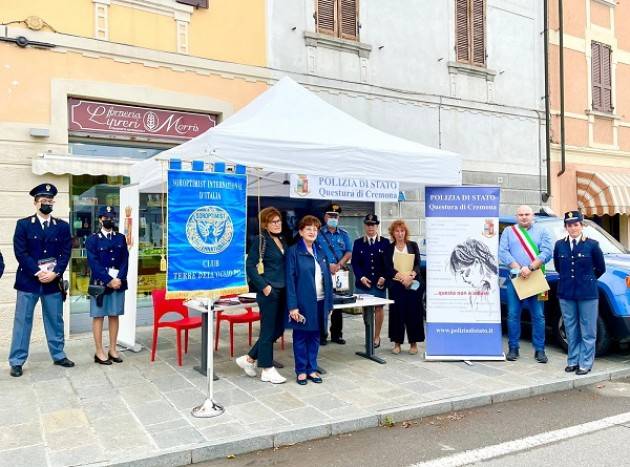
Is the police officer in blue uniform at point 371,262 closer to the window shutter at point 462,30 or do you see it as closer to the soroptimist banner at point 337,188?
the soroptimist banner at point 337,188

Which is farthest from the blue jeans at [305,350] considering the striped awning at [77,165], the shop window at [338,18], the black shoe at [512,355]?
the shop window at [338,18]

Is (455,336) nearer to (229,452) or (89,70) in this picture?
(229,452)

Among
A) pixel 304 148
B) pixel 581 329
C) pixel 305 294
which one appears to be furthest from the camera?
pixel 581 329

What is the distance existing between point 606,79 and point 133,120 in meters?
13.3

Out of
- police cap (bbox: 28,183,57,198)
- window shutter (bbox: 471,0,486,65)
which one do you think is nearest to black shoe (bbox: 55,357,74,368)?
police cap (bbox: 28,183,57,198)

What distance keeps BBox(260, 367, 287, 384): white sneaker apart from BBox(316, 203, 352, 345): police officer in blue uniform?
179 centimetres

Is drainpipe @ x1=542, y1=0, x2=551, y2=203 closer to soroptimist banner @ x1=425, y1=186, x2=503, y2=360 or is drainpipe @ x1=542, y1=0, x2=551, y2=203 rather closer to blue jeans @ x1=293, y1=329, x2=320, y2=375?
soroptimist banner @ x1=425, y1=186, x2=503, y2=360

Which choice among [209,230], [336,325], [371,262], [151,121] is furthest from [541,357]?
[151,121]

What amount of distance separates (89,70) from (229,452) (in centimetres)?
649

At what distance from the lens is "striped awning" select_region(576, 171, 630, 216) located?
1379 centimetres

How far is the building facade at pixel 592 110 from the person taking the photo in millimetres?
13953

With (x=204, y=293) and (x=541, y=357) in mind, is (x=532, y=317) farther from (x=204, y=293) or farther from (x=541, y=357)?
(x=204, y=293)

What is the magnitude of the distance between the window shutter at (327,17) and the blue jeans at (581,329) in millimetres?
7054

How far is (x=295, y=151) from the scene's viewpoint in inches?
227
